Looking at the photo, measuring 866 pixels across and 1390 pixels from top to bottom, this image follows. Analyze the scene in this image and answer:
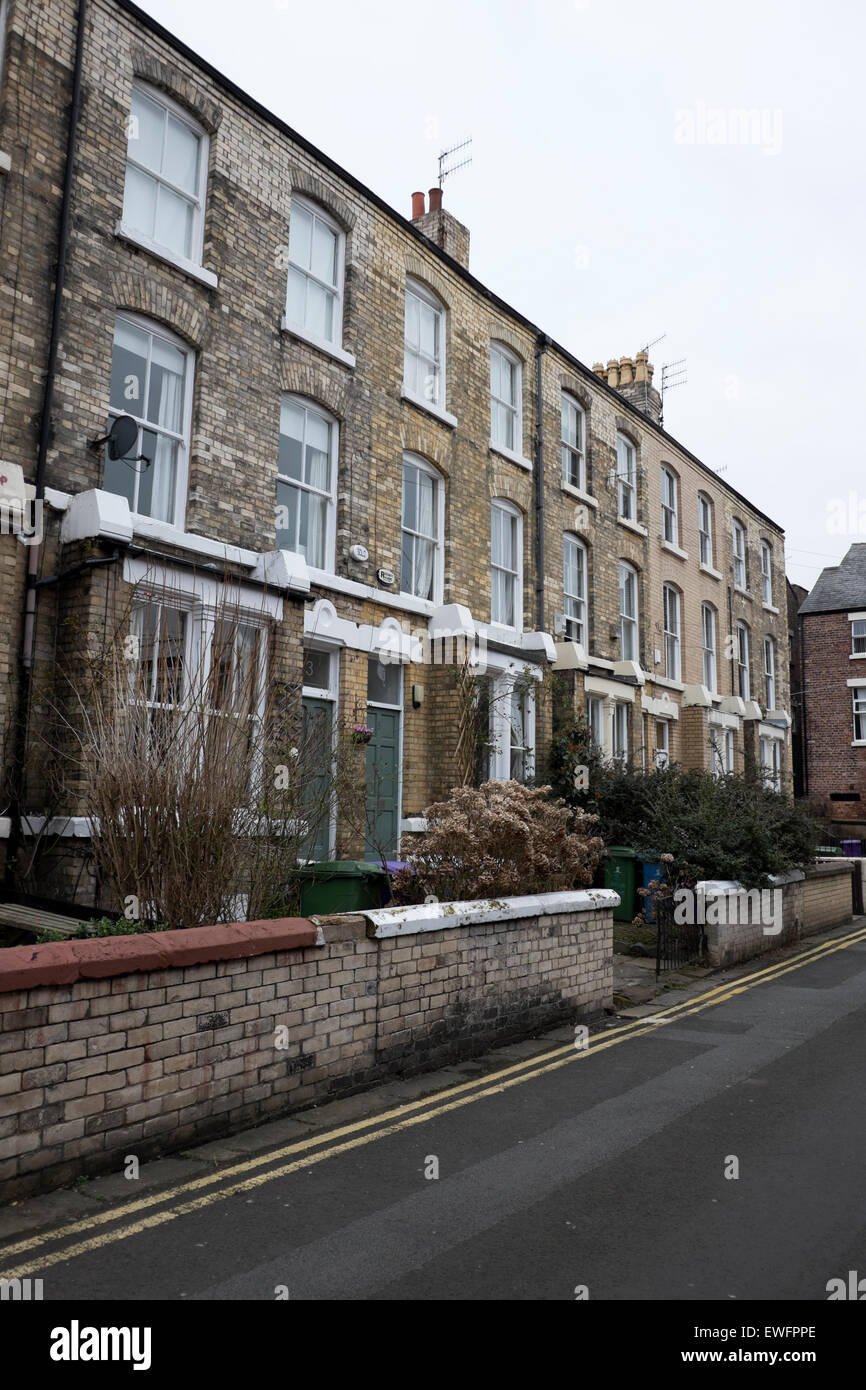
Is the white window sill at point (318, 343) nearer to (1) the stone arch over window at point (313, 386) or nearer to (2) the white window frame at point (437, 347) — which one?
(1) the stone arch over window at point (313, 386)

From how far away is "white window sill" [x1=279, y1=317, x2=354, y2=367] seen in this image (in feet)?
41.2

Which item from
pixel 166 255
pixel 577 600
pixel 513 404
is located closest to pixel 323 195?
pixel 166 255

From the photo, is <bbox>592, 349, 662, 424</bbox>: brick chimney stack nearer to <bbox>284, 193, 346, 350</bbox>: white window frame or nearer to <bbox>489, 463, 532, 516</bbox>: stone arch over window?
<bbox>489, 463, 532, 516</bbox>: stone arch over window

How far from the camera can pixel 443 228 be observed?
17.4 m

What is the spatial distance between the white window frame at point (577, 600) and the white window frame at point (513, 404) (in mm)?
2320

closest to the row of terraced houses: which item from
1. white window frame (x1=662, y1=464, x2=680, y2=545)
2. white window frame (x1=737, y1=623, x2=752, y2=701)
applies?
white window frame (x1=662, y1=464, x2=680, y2=545)

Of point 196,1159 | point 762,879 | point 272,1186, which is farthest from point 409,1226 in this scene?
point 762,879

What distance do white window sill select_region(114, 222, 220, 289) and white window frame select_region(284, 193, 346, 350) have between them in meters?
1.49

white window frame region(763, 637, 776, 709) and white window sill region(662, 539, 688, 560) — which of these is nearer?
white window sill region(662, 539, 688, 560)

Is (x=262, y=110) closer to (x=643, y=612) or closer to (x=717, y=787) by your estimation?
(x=717, y=787)

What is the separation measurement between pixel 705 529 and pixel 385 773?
15315 mm

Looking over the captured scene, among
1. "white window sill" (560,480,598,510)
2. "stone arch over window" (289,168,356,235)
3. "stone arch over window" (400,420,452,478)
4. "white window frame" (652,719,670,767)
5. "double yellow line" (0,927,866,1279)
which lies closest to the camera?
"double yellow line" (0,927,866,1279)

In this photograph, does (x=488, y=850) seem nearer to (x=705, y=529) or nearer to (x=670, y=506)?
(x=670, y=506)
